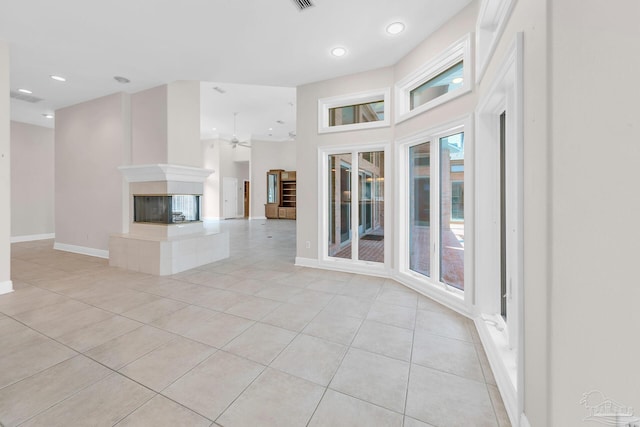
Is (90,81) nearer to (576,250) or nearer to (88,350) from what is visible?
(88,350)

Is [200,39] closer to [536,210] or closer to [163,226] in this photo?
[163,226]

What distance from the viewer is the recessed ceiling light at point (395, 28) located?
9.42 feet

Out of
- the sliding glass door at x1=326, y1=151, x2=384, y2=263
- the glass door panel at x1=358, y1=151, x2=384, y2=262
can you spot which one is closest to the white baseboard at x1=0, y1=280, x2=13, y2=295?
the sliding glass door at x1=326, y1=151, x2=384, y2=263

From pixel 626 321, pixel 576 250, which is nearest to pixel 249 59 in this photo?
pixel 576 250

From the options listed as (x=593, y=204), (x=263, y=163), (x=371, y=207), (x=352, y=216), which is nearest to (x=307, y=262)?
(x=352, y=216)

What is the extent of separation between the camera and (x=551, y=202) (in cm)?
101

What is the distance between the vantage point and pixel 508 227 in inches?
77.9

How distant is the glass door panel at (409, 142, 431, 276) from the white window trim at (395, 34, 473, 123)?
20.2 inches

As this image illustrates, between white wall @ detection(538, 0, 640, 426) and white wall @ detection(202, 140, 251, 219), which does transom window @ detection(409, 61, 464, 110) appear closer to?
white wall @ detection(538, 0, 640, 426)

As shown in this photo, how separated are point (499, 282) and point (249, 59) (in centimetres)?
421

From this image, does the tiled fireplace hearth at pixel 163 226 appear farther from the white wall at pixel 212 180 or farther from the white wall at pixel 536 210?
the white wall at pixel 212 180

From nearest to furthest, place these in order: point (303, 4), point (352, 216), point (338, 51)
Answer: point (303, 4) → point (338, 51) → point (352, 216)

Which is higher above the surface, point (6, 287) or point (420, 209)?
point (420, 209)

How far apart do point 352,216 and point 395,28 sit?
2612mm
